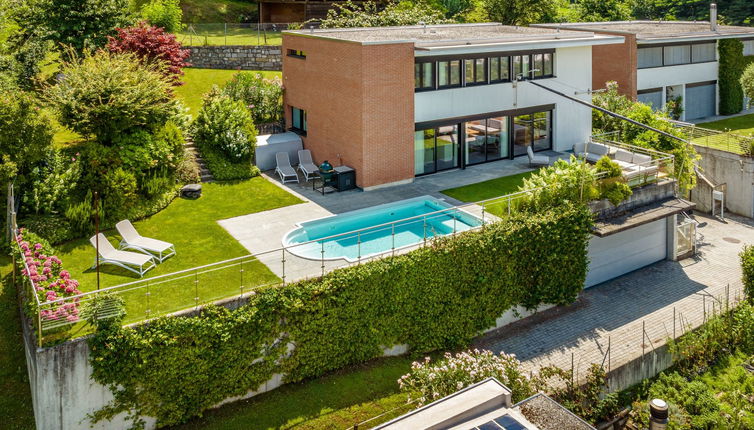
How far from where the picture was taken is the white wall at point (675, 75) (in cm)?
3628

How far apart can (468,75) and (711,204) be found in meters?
12.4

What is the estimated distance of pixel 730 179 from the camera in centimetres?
2922

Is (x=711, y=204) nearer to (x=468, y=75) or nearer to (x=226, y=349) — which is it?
(x=468, y=75)

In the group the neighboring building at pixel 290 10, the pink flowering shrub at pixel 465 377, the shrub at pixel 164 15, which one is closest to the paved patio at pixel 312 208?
the pink flowering shrub at pixel 465 377

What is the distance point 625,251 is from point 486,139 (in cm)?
766

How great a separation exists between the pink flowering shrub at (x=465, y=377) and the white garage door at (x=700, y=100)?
29442mm

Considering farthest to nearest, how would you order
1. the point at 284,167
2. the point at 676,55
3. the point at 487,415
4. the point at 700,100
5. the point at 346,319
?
the point at 700,100 → the point at 676,55 → the point at 284,167 → the point at 346,319 → the point at 487,415

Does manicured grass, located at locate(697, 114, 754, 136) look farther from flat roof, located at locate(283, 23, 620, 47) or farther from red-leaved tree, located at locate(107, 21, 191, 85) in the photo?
red-leaved tree, located at locate(107, 21, 191, 85)

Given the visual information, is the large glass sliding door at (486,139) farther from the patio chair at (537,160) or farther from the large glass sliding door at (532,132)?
the patio chair at (537,160)

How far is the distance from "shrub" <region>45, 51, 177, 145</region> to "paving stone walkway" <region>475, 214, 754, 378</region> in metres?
13.7

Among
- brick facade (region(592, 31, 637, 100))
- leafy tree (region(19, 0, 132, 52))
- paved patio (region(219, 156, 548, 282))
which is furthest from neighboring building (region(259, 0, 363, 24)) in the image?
paved patio (region(219, 156, 548, 282))

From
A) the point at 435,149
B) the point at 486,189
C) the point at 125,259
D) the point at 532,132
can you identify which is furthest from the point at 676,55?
the point at 125,259

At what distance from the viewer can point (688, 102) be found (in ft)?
127

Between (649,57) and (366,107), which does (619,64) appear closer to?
(649,57)
